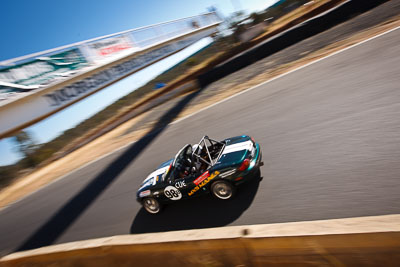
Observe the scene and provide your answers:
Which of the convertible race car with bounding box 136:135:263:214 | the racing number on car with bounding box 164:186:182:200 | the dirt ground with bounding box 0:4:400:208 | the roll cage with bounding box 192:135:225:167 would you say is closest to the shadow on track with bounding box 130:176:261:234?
the convertible race car with bounding box 136:135:263:214

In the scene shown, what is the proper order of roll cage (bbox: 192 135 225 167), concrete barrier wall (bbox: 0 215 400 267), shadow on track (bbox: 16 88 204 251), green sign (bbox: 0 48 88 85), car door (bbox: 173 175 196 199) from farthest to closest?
green sign (bbox: 0 48 88 85) → shadow on track (bbox: 16 88 204 251) → roll cage (bbox: 192 135 225 167) → car door (bbox: 173 175 196 199) → concrete barrier wall (bbox: 0 215 400 267)

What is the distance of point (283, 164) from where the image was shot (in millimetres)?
5250

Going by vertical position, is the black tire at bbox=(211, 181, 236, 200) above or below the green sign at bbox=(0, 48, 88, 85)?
below

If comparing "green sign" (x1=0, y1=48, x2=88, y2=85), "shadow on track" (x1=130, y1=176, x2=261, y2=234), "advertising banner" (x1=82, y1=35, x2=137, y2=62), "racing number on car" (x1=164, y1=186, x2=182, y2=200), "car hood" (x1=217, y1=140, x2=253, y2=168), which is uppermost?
"advertising banner" (x1=82, y1=35, x2=137, y2=62)

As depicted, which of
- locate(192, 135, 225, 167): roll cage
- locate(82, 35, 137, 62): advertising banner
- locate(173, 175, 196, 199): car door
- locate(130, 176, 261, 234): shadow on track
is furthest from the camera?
locate(82, 35, 137, 62): advertising banner

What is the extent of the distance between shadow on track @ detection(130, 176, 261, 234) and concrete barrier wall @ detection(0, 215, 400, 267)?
134 centimetres

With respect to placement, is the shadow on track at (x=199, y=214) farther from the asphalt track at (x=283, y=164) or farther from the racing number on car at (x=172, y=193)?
the racing number on car at (x=172, y=193)

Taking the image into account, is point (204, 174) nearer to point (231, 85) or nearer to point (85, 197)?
point (85, 197)

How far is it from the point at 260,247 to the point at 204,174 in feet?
7.59

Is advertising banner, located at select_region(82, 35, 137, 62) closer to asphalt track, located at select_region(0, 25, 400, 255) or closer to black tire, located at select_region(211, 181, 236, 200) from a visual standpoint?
asphalt track, located at select_region(0, 25, 400, 255)

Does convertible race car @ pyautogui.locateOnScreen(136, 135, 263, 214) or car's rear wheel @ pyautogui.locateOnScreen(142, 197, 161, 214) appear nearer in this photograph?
convertible race car @ pyautogui.locateOnScreen(136, 135, 263, 214)

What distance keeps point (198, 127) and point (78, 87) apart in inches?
254

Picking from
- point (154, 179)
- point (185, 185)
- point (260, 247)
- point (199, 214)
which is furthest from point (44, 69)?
point (260, 247)

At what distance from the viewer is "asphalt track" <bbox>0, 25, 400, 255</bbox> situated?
13.4ft
